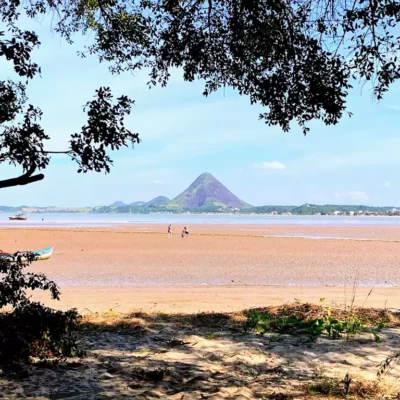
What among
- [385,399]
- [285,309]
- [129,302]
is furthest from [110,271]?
[385,399]

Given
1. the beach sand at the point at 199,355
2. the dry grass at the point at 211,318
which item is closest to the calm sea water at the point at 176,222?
the beach sand at the point at 199,355

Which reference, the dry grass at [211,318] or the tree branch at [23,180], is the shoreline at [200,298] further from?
the tree branch at [23,180]

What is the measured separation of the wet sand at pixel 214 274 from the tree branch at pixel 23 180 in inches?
240

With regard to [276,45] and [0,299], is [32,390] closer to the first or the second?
[0,299]

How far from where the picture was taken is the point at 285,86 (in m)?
5.97

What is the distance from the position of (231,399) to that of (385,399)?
138cm

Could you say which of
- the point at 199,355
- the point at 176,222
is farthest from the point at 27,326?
the point at 176,222

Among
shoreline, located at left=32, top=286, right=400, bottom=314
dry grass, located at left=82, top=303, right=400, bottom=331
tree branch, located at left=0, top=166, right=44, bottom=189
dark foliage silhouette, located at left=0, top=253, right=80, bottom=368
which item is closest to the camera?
tree branch, located at left=0, top=166, right=44, bottom=189

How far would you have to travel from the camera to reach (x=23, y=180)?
429 cm

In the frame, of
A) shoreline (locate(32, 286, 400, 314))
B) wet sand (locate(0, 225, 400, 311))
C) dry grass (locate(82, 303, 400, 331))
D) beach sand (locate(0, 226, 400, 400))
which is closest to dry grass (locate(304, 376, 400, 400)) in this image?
beach sand (locate(0, 226, 400, 400))

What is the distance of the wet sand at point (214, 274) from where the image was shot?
1225 cm

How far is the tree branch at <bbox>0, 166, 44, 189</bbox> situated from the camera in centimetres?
424

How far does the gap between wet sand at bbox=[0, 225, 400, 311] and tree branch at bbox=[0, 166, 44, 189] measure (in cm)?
610

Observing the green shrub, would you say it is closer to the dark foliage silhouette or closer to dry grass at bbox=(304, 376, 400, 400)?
dry grass at bbox=(304, 376, 400, 400)
